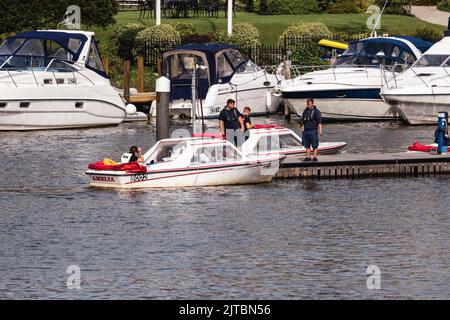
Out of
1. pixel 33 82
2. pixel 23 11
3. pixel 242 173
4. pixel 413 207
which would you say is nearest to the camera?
pixel 413 207

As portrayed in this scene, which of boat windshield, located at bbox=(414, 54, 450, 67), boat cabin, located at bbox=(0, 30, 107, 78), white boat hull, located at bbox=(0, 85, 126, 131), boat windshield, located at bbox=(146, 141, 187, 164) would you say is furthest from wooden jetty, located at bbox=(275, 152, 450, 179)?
boat cabin, located at bbox=(0, 30, 107, 78)

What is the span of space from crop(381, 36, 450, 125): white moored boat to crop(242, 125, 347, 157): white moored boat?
38.4 feet

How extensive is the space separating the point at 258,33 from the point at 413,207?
3861cm

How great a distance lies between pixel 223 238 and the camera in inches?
1316

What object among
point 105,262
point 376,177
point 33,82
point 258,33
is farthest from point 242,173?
point 258,33

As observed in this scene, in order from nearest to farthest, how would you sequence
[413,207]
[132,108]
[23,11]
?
[413,207], [132,108], [23,11]

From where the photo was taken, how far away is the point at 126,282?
29156mm

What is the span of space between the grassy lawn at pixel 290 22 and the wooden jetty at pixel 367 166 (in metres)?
35.4

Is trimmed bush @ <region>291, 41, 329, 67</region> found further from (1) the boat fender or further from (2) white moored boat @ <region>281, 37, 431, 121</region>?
(1) the boat fender

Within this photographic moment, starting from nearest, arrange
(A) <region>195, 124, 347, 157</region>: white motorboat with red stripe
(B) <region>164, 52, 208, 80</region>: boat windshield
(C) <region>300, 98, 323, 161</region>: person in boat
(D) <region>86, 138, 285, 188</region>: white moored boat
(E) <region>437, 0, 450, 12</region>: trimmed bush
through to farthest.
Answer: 1. (D) <region>86, 138, 285, 188</region>: white moored boat
2. (C) <region>300, 98, 323, 161</region>: person in boat
3. (A) <region>195, 124, 347, 157</region>: white motorboat with red stripe
4. (B) <region>164, 52, 208, 80</region>: boat windshield
5. (E) <region>437, 0, 450, 12</region>: trimmed bush

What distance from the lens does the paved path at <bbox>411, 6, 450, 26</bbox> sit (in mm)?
85625

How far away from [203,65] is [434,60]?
8987mm

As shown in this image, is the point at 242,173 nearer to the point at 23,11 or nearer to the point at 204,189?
the point at 204,189

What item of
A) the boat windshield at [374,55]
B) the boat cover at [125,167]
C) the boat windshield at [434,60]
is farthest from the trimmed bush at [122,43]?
the boat cover at [125,167]
